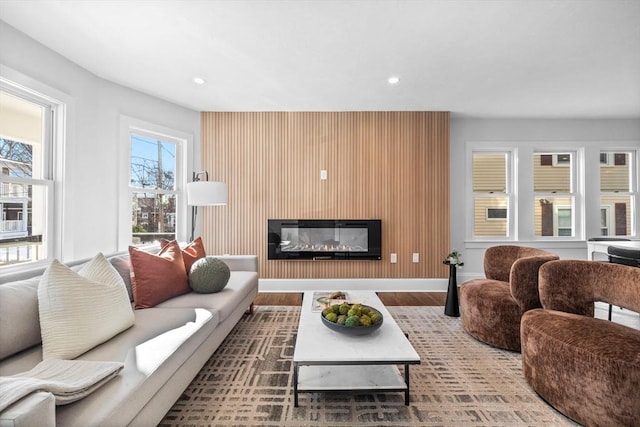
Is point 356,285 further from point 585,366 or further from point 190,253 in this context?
point 585,366

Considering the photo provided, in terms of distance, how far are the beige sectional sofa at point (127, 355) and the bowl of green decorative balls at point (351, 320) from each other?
765 millimetres

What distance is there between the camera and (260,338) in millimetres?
2344

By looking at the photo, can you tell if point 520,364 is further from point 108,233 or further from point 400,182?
point 108,233

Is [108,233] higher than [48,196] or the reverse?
the reverse

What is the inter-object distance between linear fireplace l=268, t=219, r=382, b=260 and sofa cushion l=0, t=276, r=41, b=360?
8.41ft

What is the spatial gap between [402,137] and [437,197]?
37.2 inches

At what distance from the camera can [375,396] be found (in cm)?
162

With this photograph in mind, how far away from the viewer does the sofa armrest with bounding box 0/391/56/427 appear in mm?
729

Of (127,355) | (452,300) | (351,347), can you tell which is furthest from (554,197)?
(127,355)

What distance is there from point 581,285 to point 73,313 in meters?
2.85

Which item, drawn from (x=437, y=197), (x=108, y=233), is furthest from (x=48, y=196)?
(x=437, y=197)

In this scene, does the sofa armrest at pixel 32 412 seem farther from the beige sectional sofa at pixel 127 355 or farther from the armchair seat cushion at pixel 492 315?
the armchair seat cushion at pixel 492 315

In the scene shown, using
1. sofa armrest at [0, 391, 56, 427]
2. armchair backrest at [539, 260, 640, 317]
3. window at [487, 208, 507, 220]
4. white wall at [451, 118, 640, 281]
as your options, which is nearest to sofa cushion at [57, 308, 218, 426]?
sofa armrest at [0, 391, 56, 427]

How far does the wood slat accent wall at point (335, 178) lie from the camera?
3.79 metres
